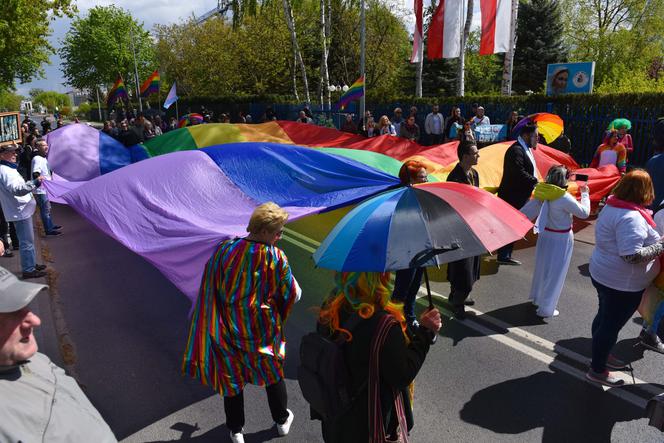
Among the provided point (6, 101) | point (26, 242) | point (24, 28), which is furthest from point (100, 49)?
point (26, 242)

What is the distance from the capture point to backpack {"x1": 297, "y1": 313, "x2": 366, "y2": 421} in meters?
2.30

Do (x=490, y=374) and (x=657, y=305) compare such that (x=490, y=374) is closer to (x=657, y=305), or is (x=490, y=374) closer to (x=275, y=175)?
(x=657, y=305)

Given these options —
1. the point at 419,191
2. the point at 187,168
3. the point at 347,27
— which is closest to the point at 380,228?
the point at 419,191

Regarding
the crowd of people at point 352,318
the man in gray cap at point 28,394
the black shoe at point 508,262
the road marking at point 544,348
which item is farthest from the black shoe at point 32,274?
the black shoe at point 508,262

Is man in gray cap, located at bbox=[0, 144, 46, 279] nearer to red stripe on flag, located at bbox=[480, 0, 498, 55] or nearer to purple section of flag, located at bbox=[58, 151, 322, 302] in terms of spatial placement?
purple section of flag, located at bbox=[58, 151, 322, 302]

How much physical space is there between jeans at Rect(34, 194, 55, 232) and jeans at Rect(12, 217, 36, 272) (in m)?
2.35

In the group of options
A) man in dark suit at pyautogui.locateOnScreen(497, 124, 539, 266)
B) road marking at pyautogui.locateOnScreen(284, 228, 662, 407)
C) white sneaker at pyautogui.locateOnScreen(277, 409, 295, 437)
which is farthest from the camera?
man in dark suit at pyautogui.locateOnScreen(497, 124, 539, 266)

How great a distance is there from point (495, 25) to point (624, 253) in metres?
15.4

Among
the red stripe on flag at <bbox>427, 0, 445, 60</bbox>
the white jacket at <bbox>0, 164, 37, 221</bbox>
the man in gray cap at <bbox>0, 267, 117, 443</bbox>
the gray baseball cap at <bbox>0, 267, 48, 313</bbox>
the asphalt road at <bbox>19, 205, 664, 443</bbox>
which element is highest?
the red stripe on flag at <bbox>427, 0, 445, 60</bbox>

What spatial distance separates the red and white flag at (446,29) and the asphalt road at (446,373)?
13.0m

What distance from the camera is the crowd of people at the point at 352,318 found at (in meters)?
1.71

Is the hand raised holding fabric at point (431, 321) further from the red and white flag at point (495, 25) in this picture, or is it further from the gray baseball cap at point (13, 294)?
the red and white flag at point (495, 25)

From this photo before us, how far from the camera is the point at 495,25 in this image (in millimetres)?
16984

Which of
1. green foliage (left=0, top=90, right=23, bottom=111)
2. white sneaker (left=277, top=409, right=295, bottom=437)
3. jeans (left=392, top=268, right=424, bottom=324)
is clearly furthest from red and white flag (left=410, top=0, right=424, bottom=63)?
green foliage (left=0, top=90, right=23, bottom=111)
